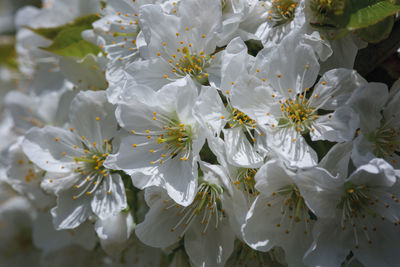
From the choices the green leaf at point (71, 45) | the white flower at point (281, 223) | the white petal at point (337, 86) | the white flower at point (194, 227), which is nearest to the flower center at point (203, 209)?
the white flower at point (194, 227)

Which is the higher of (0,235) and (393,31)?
(393,31)

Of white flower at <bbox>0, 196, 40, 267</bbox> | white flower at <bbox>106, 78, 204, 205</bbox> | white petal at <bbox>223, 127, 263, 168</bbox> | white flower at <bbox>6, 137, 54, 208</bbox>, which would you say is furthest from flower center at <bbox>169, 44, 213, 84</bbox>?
white flower at <bbox>0, 196, 40, 267</bbox>

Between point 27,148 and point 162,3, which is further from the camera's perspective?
point 27,148

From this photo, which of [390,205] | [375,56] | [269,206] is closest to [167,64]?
[269,206]

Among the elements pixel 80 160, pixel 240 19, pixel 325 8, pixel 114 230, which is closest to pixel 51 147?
pixel 80 160

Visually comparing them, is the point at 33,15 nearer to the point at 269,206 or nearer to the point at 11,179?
the point at 11,179

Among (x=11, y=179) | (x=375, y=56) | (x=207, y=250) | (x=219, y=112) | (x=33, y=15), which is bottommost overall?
(x=11, y=179)

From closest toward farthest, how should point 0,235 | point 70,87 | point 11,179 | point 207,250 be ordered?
point 207,250
point 11,179
point 70,87
point 0,235

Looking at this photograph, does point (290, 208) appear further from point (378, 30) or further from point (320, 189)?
point (378, 30)
